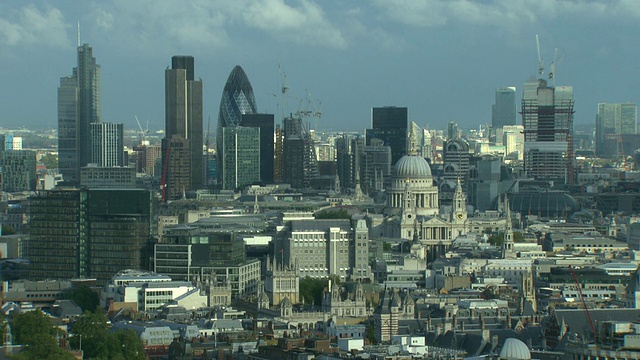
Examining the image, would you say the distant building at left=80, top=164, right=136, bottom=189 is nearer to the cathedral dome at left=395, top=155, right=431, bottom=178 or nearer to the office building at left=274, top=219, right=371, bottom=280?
the cathedral dome at left=395, top=155, right=431, bottom=178

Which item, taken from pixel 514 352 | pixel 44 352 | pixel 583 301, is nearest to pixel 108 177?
pixel 583 301

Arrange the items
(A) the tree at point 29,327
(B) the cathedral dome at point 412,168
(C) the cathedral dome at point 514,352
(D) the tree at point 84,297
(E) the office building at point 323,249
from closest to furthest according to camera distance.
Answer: (C) the cathedral dome at point 514,352 < (A) the tree at point 29,327 < (D) the tree at point 84,297 < (E) the office building at point 323,249 < (B) the cathedral dome at point 412,168

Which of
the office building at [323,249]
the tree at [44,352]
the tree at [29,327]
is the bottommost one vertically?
the tree at [44,352]

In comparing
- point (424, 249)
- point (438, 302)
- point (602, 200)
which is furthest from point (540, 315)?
point (602, 200)

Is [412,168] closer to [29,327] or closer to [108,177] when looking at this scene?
[108,177]

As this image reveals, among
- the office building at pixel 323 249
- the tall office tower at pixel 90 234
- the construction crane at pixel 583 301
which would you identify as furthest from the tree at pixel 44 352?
the office building at pixel 323 249

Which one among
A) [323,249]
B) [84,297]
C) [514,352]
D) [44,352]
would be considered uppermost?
[323,249]

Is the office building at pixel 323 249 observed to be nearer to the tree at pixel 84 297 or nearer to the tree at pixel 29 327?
the tree at pixel 84 297
